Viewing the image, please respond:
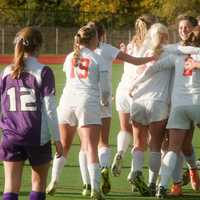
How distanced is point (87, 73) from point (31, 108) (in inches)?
58.7

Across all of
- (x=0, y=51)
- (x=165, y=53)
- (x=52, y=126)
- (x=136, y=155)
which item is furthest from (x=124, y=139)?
(x=0, y=51)

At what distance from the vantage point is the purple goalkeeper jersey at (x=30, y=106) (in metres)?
6.60

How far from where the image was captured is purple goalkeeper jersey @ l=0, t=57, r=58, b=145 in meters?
6.60

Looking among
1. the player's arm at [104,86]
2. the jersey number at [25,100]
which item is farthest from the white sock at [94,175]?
the jersey number at [25,100]

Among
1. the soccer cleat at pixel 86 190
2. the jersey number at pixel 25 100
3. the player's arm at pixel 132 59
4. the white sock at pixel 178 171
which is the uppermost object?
the player's arm at pixel 132 59

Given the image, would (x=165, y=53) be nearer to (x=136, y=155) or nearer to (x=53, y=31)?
(x=136, y=155)

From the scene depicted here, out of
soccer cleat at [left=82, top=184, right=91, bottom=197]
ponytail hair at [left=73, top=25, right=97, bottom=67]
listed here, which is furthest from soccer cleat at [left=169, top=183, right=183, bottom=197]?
ponytail hair at [left=73, top=25, right=97, bottom=67]

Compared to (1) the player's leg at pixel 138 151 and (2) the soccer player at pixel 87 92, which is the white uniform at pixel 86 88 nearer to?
(2) the soccer player at pixel 87 92

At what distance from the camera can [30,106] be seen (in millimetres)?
6625

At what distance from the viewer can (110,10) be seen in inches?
2213

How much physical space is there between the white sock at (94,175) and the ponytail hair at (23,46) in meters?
1.85

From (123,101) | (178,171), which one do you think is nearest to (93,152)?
(178,171)

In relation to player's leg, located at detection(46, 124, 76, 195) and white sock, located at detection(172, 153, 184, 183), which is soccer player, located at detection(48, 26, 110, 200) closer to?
player's leg, located at detection(46, 124, 76, 195)

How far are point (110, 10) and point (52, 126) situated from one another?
1973 inches
